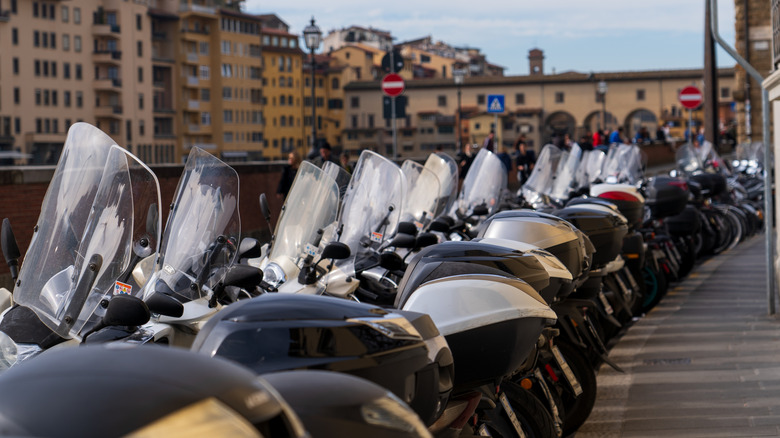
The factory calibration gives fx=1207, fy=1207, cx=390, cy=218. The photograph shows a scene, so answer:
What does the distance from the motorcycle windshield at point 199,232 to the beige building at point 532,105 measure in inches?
4476

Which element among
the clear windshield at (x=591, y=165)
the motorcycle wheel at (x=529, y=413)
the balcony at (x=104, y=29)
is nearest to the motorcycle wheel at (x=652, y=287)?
the clear windshield at (x=591, y=165)

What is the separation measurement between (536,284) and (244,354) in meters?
2.31

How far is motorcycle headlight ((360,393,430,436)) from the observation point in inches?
89.7

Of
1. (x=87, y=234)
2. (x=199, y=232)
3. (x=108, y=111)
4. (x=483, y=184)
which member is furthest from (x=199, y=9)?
(x=87, y=234)

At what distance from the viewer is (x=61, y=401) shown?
69.4 inches

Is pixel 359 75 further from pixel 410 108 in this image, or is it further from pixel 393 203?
pixel 393 203

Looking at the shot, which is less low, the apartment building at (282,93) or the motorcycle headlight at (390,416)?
the apartment building at (282,93)

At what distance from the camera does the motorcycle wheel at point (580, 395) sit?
617 centimetres

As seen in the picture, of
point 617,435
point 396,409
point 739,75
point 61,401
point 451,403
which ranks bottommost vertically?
point 617,435

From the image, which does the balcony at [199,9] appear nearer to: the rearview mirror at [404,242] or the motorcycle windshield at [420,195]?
the motorcycle windshield at [420,195]

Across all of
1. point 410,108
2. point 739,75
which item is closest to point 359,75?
point 410,108

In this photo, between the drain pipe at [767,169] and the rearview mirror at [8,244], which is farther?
the drain pipe at [767,169]

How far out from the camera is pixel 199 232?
507 cm

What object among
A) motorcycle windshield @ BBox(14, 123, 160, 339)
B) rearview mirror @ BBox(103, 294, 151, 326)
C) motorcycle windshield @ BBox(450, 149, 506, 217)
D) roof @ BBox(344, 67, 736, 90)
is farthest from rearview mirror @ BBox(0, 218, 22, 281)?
roof @ BBox(344, 67, 736, 90)
